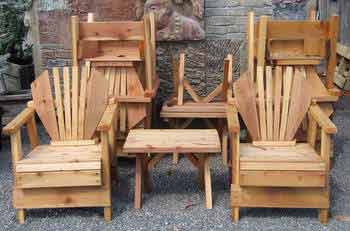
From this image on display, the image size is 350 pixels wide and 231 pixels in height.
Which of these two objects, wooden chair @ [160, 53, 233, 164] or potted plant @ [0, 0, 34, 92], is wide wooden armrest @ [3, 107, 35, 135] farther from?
potted plant @ [0, 0, 34, 92]

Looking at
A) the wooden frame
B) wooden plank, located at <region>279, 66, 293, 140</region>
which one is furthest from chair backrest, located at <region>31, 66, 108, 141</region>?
wooden plank, located at <region>279, 66, 293, 140</region>

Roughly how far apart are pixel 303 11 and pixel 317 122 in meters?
4.10

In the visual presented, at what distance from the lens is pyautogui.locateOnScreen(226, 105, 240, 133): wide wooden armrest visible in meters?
3.81

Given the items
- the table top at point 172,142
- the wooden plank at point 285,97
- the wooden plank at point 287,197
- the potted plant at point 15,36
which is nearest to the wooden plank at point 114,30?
the table top at point 172,142

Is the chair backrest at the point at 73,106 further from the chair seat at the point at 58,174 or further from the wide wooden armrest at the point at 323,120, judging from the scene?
the wide wooden armrest at the point at 323,120

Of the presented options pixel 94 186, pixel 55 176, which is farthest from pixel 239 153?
pixel 55 176

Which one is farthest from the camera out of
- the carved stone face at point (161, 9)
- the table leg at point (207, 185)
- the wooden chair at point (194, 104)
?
the carved stone face at point (161, 9)

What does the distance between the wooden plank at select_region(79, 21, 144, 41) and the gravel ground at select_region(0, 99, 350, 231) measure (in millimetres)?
1276

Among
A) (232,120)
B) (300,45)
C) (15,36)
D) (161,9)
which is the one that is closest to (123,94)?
(161,9)

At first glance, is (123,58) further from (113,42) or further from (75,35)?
(75,35)

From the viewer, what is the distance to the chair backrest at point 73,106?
4.38 m

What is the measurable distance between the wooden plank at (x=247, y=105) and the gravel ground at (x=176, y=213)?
585mm

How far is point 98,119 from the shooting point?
4.42 metres

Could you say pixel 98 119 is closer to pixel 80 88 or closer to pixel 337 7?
pixel 80 88
